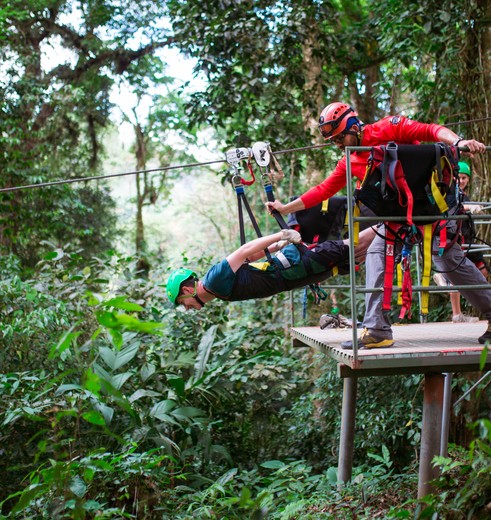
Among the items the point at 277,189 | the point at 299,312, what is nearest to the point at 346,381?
the point at 299,312

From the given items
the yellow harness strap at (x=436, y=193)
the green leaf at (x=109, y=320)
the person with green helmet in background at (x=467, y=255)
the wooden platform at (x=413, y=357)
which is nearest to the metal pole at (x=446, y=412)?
the person with green helmet in background at (x=467, y=255)

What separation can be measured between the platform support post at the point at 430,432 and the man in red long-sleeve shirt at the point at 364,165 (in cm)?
32

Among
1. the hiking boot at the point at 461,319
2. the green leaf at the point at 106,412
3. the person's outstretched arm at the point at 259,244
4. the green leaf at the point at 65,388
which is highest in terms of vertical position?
the person's outstretched arm at the point at 259,244

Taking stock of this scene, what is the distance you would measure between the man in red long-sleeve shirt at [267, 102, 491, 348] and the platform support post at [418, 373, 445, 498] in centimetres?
32

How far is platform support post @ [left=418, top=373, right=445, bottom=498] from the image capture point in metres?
3.49

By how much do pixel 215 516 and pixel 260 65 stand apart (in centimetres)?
475

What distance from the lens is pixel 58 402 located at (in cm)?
483

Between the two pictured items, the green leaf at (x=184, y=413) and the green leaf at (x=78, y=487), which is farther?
the green leaf at (x=184, y=413)

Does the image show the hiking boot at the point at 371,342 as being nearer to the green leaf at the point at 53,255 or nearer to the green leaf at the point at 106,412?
the green leaf at the point at 106,412

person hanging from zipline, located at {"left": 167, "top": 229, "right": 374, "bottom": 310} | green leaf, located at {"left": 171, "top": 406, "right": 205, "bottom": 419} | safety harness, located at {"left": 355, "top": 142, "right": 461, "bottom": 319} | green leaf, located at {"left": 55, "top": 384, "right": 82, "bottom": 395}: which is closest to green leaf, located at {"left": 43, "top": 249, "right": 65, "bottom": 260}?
green leaf, located at {"left": 55, "top": 384, "right": 82, "bottom": 395}

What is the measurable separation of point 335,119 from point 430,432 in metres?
1.88

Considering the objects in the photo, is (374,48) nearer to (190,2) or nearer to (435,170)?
(190,2)

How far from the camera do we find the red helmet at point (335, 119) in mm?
3867

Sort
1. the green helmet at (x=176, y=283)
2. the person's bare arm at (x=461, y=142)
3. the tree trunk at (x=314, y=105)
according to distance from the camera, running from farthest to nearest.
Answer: the tree trunk at (x=314, y=105) → the green helmet at (x=176, y=283) → the person's bare arm at (x=461, y=142)
